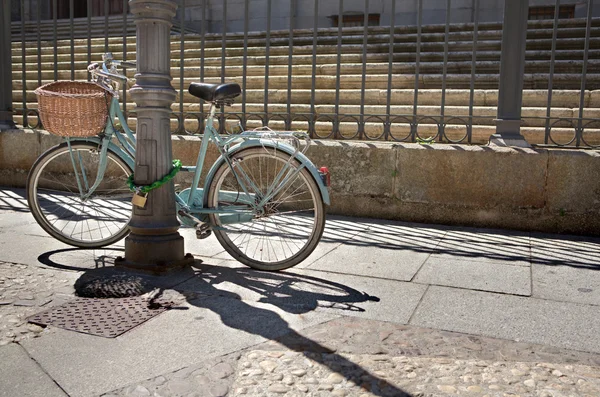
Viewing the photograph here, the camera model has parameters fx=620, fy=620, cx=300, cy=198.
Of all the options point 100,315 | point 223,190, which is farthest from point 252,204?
point 100,315

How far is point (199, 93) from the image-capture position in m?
4.09

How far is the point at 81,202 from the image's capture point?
4.63m

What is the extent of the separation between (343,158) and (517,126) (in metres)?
1.62

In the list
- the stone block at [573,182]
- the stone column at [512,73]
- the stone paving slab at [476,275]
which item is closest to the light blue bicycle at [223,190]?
the stone paving slab at [476,275]

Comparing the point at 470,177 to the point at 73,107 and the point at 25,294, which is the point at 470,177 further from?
the point at 25,294

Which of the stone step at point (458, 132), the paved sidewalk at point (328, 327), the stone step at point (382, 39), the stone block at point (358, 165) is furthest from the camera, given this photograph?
the stone step at point (382, 39)

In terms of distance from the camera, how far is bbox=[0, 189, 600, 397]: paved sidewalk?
247 centimetres

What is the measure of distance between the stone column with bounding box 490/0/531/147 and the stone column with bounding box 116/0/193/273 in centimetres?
312

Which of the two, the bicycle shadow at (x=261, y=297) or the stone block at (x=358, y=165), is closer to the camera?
the bicycle shadow at (x=261, y=297)

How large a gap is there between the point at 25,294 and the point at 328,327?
5.75 ft

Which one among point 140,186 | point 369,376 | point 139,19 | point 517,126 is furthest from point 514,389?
point 517,126

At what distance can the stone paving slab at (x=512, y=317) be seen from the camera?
3000 mm

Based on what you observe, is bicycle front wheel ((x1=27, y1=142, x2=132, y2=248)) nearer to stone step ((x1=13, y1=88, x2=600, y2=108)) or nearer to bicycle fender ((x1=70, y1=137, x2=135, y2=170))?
bicycle fender ((x1=70, y1=137, x2=135, y2=170))

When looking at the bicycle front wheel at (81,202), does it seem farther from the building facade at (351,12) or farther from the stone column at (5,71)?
the building facade at (351,12)
